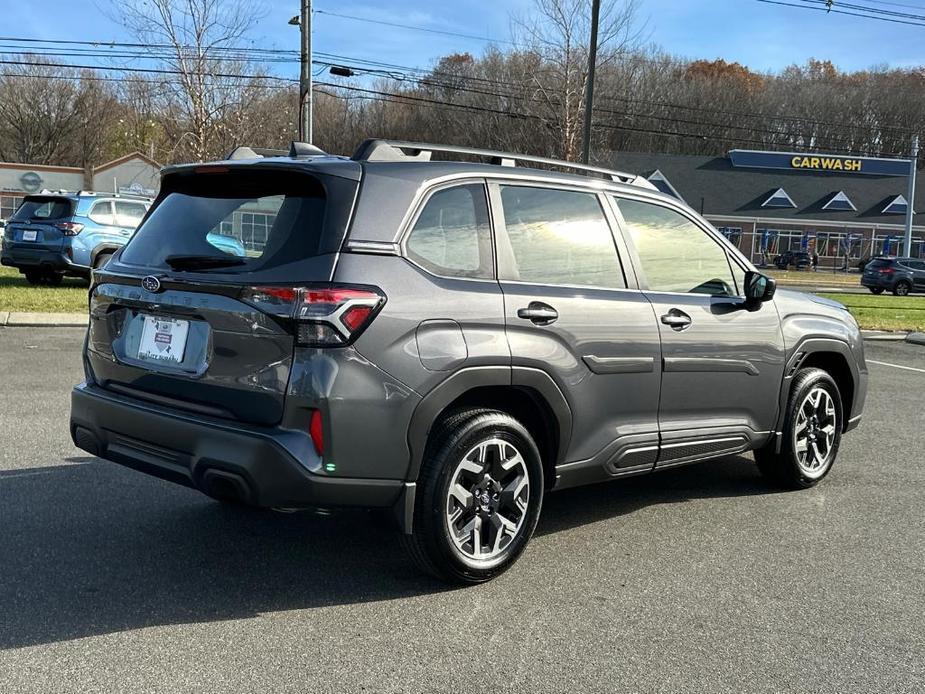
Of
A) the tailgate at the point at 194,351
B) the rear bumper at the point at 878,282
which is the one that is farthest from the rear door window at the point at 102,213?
the rear bumper at the point at 878,282

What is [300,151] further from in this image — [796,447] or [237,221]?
[796,447]

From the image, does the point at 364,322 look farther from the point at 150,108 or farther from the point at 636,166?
the point at 636,166

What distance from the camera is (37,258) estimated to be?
53.0 feet

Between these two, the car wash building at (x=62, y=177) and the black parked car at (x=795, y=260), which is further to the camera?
the car wash building at (x=62, y=177)

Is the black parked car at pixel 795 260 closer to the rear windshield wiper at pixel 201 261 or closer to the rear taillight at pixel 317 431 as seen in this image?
the rear windshield wiper at pixel 201 261

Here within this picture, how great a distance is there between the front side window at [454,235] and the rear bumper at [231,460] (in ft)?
3.01

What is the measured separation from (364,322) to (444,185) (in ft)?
2.69

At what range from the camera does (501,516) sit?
387 centimetres

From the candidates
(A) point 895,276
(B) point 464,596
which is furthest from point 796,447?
(A) point 895,276

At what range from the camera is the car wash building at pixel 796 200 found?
207 ft

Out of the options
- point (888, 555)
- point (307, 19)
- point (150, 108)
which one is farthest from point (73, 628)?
point (150, 108)

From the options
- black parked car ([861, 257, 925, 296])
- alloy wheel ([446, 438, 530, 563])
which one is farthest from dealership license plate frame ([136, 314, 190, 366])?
black parked car ([861, 257, 925, 296])

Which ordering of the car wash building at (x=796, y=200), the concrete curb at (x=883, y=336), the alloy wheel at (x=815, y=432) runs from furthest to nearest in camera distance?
1. the car wash building at (x=796, y=200)
2. the concrete curb at (x=883, y=336)
3. the alloy wheel at (x=815, y=432)

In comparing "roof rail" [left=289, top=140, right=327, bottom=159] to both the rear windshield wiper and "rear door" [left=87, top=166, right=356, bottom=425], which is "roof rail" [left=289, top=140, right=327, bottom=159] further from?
the rear windshield wiper
